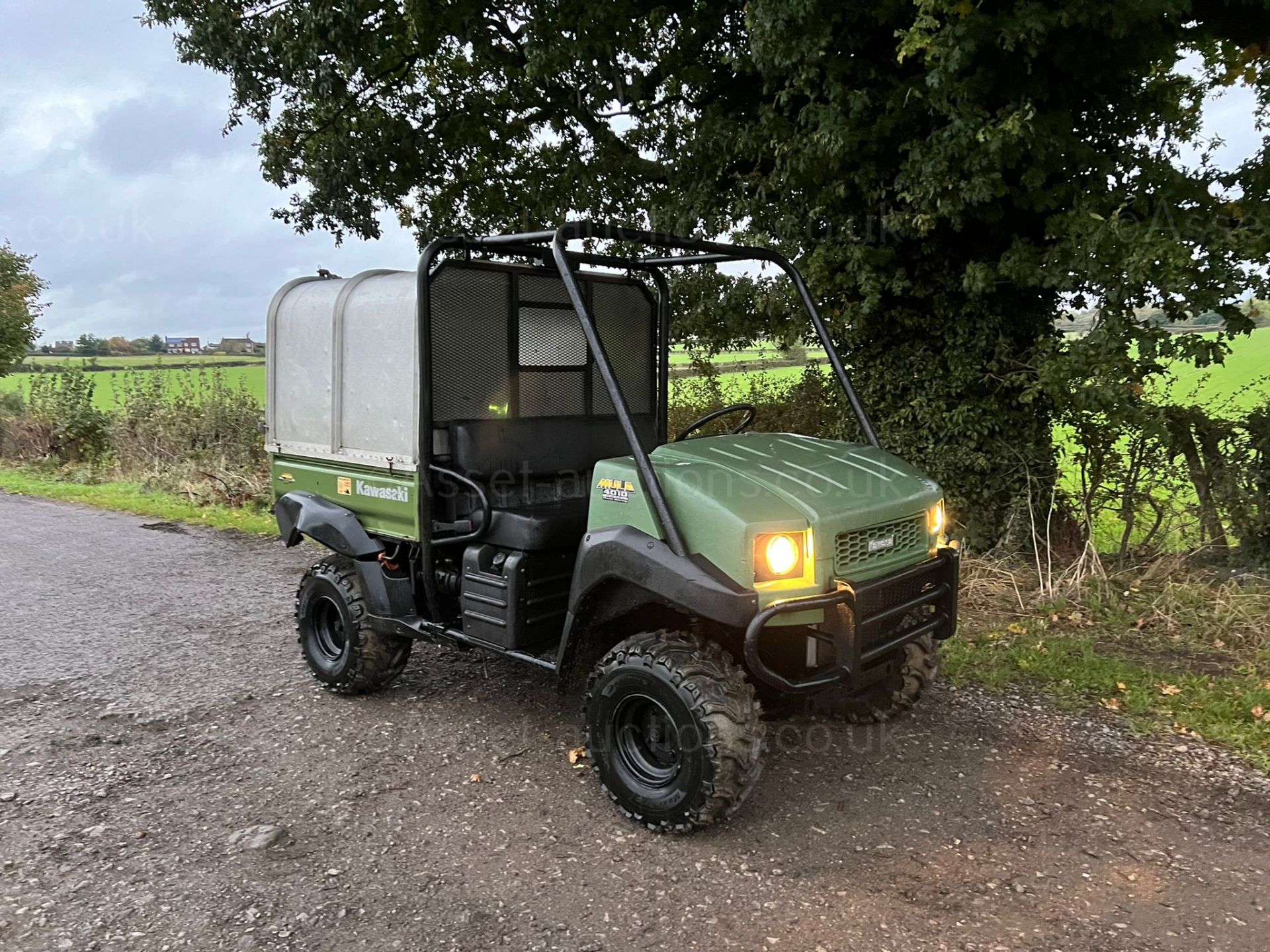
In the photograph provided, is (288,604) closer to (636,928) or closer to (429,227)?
(636,928)

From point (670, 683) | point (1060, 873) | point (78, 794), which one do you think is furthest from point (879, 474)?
point (78, 794)

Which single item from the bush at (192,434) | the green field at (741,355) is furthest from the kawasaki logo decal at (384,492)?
the bush at (192,434)

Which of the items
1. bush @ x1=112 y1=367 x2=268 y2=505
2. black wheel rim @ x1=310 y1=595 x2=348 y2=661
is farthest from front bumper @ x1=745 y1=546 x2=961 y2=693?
bush @ x1=112 y1=367 x2=268 y2=505

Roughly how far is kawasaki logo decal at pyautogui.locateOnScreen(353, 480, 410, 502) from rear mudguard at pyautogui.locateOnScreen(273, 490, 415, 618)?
0.57 ft

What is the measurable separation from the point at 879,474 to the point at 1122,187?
4.29 metres

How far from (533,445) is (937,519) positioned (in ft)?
6.35

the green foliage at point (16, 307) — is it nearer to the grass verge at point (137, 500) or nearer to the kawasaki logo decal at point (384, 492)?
the grass verge at point (137, 500)

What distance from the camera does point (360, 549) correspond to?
4621 millimetres

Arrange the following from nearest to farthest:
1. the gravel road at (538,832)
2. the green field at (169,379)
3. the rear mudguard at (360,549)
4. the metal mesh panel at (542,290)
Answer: the gravel road at (538,832), the rear mudguard at (360,549), the metal mesh panel at (542,290), the green field at (169,379)

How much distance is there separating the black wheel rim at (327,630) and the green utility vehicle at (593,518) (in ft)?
0.05

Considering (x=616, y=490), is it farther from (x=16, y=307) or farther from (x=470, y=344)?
(x=16, y=307)

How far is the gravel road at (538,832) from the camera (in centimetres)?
293

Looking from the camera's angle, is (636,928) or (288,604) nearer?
(636,928)

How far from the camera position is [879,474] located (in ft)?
12.9
